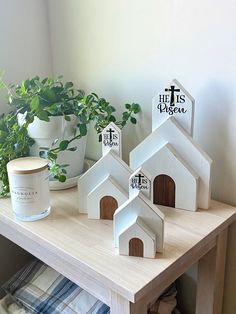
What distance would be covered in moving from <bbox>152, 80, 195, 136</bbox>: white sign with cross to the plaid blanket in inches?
19.6

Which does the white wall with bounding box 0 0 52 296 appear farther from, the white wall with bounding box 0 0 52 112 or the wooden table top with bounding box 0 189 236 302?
the wooden table top with bounding box 0 189 236 302

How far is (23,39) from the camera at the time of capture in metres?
1.21

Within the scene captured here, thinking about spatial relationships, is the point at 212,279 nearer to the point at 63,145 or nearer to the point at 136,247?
the point at 136,247

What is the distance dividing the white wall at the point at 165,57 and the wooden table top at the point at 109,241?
15 cm

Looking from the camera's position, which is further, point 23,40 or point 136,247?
point 23,40

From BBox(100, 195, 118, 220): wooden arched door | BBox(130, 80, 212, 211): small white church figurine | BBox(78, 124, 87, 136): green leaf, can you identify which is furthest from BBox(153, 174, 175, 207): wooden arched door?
BBox(78, 124, 87, 136): green leaf

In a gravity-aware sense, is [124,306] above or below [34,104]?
below

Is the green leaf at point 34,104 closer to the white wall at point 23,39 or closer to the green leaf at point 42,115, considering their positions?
the green leaf at point 42,115

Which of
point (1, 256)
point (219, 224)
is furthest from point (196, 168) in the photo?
point (1, 256)

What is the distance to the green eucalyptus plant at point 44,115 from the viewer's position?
3.07ft

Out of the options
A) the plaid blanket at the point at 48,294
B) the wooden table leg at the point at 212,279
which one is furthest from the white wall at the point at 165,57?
the plaid blanket at the point at 48,294

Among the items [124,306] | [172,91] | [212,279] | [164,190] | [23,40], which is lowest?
[212,279]

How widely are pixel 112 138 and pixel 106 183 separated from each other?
0.33ft

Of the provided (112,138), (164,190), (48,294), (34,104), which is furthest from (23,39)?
(48,294)
